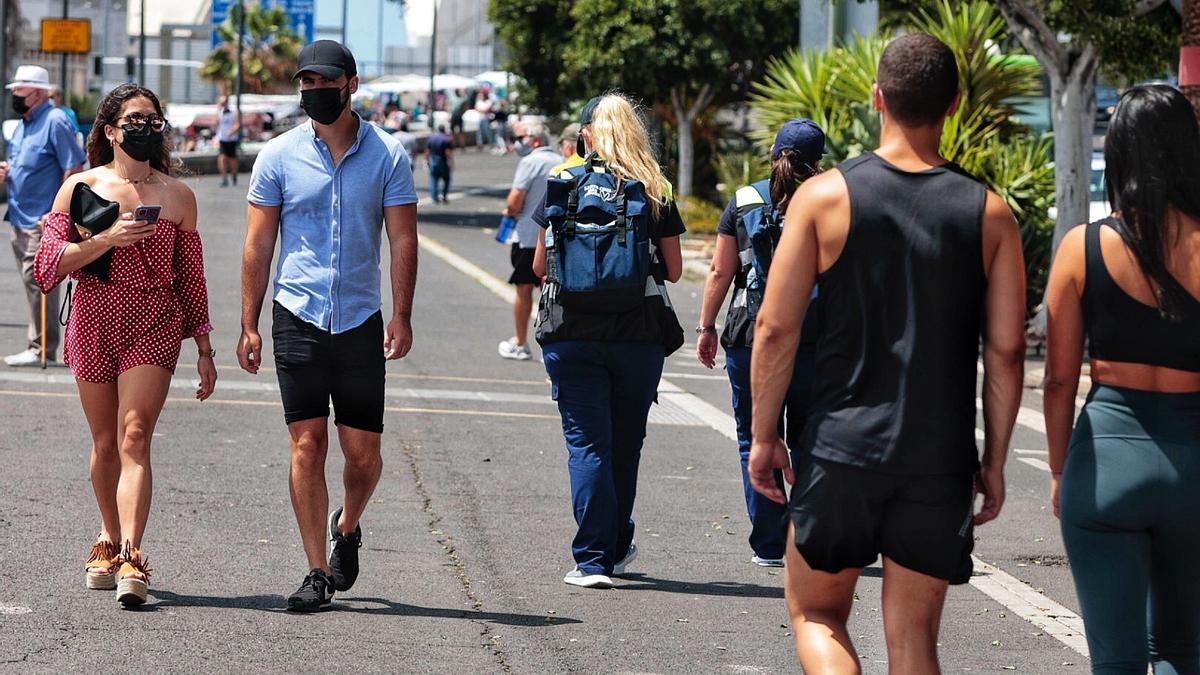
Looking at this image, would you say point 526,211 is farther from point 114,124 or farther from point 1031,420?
point 114,124

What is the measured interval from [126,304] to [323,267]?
2.46 ft

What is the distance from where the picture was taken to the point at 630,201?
677 cm

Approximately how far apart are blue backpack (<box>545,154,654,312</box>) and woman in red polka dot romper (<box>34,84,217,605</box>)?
1286 millimetres

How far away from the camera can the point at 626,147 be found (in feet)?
22.4

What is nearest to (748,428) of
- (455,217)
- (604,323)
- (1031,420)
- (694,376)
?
(604,323)

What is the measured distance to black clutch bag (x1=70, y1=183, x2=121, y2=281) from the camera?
6.39 m

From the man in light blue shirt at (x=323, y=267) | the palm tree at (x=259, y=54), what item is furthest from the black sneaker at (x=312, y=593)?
the palm tree at (x=259, y=54)

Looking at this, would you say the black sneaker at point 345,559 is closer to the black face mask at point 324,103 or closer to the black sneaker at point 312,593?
the black sneaker at point 312,593

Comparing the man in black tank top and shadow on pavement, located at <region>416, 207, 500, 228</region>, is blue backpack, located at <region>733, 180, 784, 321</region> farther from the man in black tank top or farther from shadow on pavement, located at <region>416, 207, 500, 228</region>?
shadow on pavement, located at <region>416, 207, 500, 228</region>

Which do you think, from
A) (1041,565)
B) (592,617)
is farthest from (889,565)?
(1041,565)

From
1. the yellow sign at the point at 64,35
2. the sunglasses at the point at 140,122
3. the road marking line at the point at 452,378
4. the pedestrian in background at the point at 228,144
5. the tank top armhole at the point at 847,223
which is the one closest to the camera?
the tank top armhole at the point at 847,223

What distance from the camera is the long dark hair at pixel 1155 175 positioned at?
407 cm

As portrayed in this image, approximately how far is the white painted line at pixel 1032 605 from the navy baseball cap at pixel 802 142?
5.69 feet

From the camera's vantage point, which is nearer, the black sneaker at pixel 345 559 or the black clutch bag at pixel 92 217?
the black clutch bag at pixel 92 217
